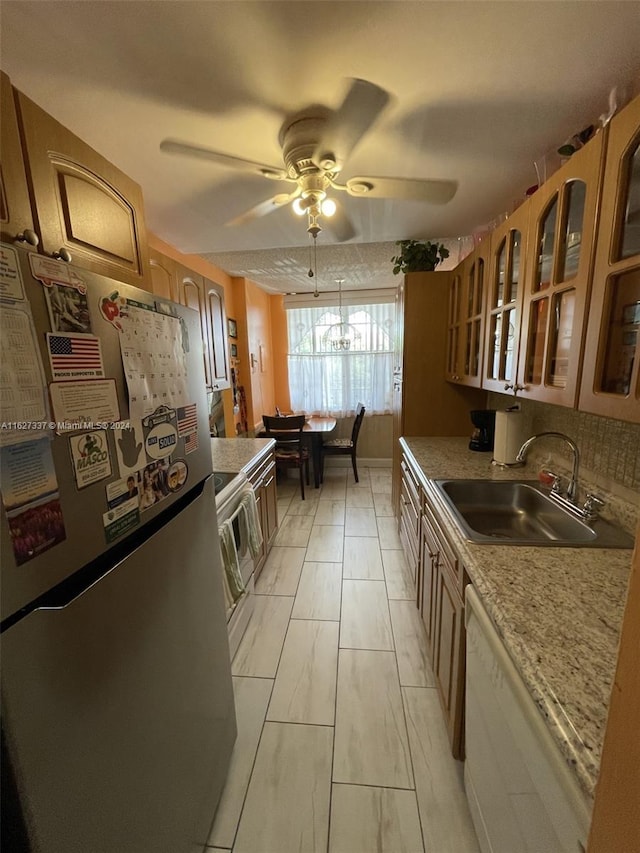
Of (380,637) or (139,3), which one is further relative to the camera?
(380,637)

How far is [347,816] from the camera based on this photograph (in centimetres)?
115

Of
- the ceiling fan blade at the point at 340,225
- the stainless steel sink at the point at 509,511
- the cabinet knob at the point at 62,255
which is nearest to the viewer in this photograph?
the cabinet knob at the point at 62,255

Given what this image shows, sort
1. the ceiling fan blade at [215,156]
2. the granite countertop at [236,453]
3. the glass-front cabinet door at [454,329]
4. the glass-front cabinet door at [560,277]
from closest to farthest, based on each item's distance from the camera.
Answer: the glass-front cabinet door at [560,277]
the ceiling fan blade at [215,156]
the granite countertop at [236,453]
the glass-front cabinet door at [454,329]

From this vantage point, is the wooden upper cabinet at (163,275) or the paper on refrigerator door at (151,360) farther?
the wooden upper cabinet at (163,275)

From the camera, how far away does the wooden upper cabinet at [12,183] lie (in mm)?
627

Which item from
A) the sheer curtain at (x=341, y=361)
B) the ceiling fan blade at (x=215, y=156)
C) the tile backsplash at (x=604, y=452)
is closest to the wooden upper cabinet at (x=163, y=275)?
the ceiling fan blade at (x=215, y=156)

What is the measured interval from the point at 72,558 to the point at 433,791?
1534 mm

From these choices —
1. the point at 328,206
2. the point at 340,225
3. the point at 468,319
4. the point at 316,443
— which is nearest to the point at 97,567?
the point at 328,206

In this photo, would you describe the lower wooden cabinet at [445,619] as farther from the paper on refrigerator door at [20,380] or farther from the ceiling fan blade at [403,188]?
the ceiling fan blade at [403,188]

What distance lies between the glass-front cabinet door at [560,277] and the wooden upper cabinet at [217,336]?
1.81 meters

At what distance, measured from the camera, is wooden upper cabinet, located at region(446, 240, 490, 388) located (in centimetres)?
188

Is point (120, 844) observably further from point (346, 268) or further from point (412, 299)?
point (346, 268)

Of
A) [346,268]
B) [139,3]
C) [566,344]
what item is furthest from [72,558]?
[346,268]

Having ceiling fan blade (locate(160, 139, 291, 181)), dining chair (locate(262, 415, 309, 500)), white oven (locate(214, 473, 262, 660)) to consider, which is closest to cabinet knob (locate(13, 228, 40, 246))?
ceiling fan blade (locate(160, 139, 291, 181))
